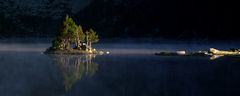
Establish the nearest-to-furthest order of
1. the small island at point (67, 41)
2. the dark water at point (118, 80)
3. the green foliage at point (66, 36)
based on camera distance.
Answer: the dark water at point (118, 80), the small island at point (67, 41), the green foliage at point (66, 36)

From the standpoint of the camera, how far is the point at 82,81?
49.2 m

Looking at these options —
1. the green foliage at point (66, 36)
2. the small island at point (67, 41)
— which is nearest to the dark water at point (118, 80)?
the small island at point (67, 41)

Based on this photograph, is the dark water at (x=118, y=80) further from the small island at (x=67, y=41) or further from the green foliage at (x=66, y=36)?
the green foliage at (x=66, y=36)

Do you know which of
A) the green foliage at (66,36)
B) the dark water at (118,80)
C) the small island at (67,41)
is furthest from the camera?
the green foliage at (66,36)

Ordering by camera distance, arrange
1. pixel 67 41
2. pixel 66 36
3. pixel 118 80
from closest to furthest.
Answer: pixel 118 80 → pixel 66 36 → pixel 67 41

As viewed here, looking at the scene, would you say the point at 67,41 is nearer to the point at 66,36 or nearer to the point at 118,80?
the point at 66,36

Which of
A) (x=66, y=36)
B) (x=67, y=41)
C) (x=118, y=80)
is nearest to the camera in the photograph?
(x=118, y=80)

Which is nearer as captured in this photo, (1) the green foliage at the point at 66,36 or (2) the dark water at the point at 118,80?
(2) the dark water at the point at 118,80

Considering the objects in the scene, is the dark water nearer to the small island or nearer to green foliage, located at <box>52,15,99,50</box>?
the small island

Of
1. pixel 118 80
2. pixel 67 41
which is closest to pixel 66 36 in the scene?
pixel 67 41

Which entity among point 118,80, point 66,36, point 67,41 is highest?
point 66,36

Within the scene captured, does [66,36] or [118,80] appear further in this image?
[66,36]

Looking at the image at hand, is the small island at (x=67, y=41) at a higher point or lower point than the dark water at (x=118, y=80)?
higher

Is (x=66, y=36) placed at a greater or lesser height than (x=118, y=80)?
greater
